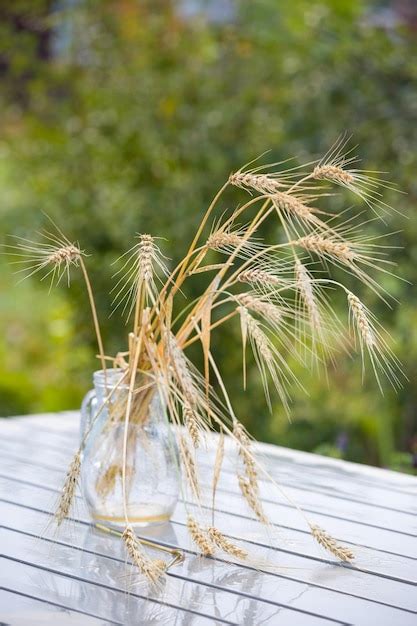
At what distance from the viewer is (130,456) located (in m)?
1.85

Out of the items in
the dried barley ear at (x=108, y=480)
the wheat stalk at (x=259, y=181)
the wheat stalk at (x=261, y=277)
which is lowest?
the dried barley ear at (x=108, y=480)

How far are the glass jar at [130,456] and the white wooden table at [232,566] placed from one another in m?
0.06

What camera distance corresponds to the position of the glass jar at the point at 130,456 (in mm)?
1846

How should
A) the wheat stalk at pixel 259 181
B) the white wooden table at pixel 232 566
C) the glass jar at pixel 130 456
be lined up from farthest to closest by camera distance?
the glass jar at pixel 130 456, the wheat stalk at pixel 259 181, the white wooden table at pixel 232 566

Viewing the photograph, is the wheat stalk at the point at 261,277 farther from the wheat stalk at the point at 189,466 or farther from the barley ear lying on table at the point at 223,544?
the barley ear lying on table at the point at 223,544

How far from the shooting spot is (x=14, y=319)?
7.10 metres

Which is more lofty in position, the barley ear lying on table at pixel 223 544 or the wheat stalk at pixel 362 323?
the wheat stalk at pixel 362 323

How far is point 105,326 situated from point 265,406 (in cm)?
83

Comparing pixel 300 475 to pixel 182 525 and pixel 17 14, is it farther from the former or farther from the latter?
pixel 17 14

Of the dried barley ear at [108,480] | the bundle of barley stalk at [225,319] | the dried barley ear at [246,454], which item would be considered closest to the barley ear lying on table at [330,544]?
the bundle of barley stalk at [225,319]

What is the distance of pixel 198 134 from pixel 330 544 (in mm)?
3291

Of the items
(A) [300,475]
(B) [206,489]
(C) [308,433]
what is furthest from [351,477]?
(C) [308,433]

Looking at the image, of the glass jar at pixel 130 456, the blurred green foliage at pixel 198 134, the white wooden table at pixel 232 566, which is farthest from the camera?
the blurred green foliage at pixel 198 134

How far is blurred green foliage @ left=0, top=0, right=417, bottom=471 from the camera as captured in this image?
180 inches
